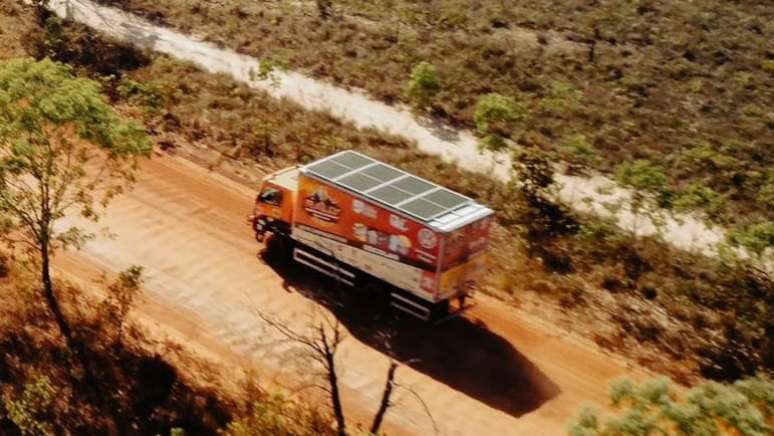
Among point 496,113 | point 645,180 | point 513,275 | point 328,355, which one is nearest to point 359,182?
point 513,275

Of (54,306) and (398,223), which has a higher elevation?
(398,223)

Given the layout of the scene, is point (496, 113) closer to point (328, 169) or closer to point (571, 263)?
point (571, 263)

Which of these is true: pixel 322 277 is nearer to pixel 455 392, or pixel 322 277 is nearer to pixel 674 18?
pixel 455 392

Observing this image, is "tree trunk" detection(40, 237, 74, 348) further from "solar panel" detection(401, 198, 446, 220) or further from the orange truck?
"solar panel" detection(401, 198, 446, 220)

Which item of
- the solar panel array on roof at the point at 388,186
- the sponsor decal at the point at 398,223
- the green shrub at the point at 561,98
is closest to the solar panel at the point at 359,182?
the solar panel array on roof at the point at 388,186

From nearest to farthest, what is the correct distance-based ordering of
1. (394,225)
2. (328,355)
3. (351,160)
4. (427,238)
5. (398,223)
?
(328,355) < (427,238) < (398,223) < (394,225) < (351,160)

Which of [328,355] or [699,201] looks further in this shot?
[699,201]

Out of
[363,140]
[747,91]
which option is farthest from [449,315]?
[747,91]
